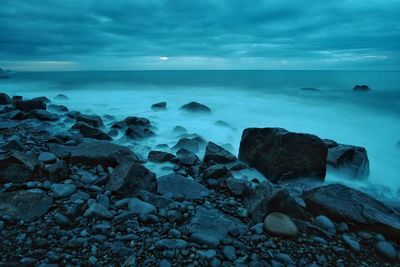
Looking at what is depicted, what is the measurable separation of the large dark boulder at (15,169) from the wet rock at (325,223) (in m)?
3.58

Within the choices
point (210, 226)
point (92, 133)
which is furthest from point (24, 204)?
point (92, 133)

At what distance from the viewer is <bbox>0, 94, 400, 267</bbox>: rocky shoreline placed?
260cm

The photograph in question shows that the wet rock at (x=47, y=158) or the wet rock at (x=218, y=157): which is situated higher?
the wet rock at (x=47, y=158)

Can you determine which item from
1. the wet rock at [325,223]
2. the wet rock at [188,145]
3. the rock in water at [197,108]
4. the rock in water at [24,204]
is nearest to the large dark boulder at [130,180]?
the rock in water at [24,204]

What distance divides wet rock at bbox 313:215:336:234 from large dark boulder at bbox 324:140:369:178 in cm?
244

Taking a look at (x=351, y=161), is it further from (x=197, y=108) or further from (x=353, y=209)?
(x=197, y=108)

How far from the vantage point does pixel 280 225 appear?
3023 millimetres

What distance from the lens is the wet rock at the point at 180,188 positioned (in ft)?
12.7

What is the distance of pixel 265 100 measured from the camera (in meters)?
16.4

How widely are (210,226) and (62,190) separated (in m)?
1.84

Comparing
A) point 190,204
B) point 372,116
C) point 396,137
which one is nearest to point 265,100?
point 372,116

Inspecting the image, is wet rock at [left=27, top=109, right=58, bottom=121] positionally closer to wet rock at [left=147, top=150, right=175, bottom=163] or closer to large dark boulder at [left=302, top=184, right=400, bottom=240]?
wet rock at [left=147, top=150, right=175, bottom=163]

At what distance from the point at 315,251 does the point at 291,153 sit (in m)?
2.38

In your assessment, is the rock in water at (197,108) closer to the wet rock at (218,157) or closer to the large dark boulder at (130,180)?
the wet rock at (218,157)
